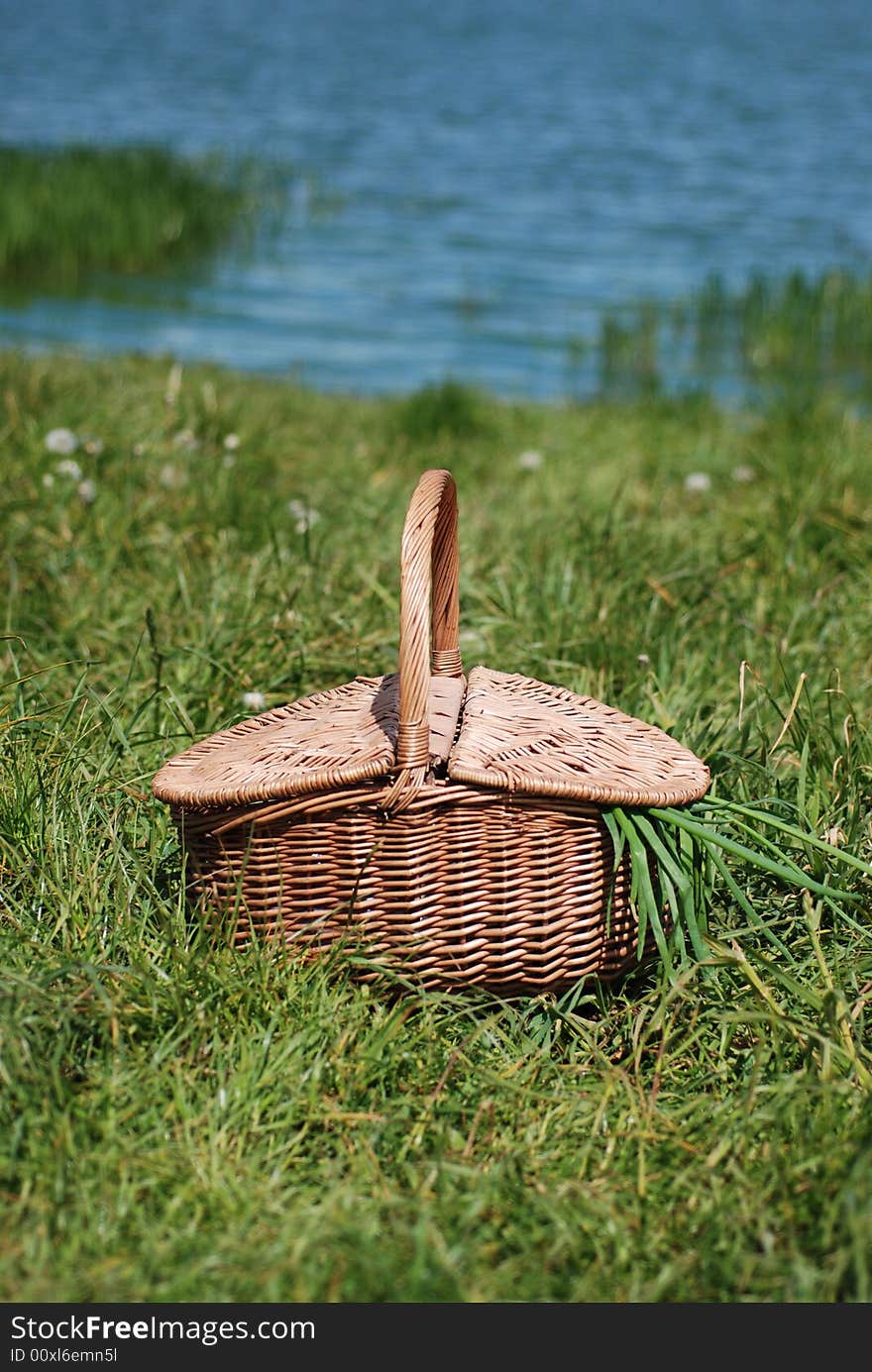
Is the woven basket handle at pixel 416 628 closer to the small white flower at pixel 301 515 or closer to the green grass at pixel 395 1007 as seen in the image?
the green grass at pixel 395 1007

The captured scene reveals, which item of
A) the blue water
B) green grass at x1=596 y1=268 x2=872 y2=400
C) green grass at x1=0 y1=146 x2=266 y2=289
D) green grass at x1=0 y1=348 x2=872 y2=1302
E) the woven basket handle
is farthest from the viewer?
green grass at x1=0 y1=146 x2=266 y2=289

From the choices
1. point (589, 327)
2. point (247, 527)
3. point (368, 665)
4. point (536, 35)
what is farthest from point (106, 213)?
point (536, 35)

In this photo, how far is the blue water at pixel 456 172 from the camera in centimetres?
1206

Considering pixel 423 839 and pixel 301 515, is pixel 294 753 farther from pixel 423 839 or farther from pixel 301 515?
pixel 301 515

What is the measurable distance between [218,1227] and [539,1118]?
50 cm

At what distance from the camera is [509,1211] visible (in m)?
1.71

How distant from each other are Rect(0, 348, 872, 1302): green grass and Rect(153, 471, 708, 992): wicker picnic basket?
8 centimetres

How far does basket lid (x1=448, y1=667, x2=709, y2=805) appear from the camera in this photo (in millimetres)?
2000

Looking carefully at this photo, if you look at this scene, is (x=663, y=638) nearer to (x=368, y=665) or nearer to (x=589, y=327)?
(x=368, y=665)

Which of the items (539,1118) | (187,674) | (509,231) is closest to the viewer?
(539,1118)

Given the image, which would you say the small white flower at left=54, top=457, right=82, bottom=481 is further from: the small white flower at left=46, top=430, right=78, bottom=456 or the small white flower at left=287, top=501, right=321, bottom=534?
the small white flower at left=287, top=501, right=321, bottom=534

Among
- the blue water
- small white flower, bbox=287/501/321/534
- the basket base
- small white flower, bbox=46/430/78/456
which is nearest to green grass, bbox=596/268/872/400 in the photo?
the blue water

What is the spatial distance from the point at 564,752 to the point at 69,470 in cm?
212
